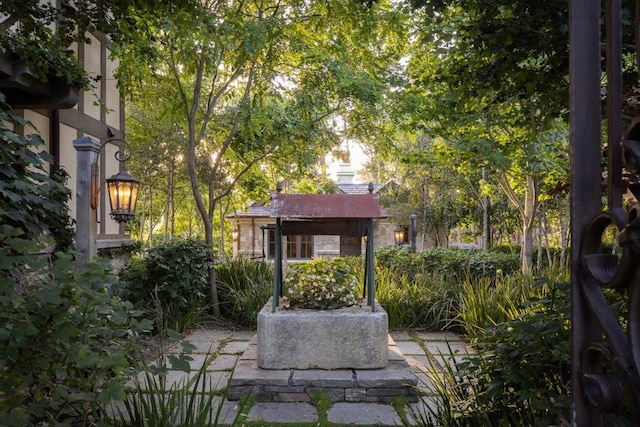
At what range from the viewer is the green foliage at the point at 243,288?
23.1 feet

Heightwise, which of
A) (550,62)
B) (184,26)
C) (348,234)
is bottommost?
(348,234)

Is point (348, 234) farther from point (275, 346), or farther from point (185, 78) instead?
point (185, 78)

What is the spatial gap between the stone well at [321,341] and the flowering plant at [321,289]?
31 cm

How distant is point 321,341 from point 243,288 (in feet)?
12.2

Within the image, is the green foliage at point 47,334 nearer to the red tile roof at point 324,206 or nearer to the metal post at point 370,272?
the red tile roof at point 324,206

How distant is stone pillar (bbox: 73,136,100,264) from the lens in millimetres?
4504

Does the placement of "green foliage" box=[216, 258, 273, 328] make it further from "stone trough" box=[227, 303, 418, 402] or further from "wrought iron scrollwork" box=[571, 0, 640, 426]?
"wrought iron scrollwork" box=[571, 0, 640, 426]

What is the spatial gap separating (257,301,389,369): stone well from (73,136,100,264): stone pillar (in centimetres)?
189

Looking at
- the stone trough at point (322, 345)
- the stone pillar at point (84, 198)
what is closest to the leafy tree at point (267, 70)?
the stone pillar at point (84, 198)

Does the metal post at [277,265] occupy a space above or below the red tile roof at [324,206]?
below

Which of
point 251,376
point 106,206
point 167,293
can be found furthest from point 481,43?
point 106,206

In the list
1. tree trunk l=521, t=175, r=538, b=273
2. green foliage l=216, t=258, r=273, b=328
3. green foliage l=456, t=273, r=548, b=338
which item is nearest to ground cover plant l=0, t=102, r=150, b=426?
green foliage l=456, t=273, r=548, b=338

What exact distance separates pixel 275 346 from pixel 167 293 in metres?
3.12

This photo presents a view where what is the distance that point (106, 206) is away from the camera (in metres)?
7.25
